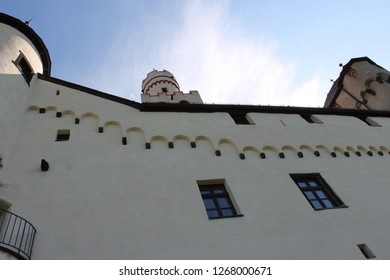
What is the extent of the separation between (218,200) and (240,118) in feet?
15.0

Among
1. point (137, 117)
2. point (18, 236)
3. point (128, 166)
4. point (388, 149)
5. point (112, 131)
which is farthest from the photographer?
point (388, 149)

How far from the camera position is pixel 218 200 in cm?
870

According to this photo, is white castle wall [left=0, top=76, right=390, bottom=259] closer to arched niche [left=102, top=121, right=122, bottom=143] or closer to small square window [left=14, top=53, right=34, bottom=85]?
arched niche [left=102, top=121, right=122, bottom=143]

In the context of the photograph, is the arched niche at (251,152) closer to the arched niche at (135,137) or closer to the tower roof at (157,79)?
the arched niche at (135,137)

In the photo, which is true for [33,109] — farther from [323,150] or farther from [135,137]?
[323,150]

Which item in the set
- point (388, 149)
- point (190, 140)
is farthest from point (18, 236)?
point (388, 149)

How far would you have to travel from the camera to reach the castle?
710cm

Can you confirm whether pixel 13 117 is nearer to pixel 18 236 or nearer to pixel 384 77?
pixel 18 236

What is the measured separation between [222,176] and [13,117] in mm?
5812

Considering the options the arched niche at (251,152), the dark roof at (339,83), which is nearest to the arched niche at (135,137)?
the arched niche at (251,152)

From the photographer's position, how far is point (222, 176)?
30.5 ft

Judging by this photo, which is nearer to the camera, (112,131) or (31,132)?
(31,132)

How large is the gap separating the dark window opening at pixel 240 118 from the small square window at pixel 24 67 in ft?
22.6

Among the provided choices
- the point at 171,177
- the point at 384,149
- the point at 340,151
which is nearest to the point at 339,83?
the point at 384,149
